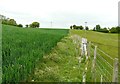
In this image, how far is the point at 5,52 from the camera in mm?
8812

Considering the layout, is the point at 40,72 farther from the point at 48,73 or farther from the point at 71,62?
the point at 71,62

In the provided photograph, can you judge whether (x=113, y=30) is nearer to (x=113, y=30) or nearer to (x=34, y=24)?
(x=113, y=30)

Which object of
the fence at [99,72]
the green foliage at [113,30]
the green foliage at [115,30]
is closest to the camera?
the fence at [99,72]

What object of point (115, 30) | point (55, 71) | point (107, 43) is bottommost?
point (107, 43)

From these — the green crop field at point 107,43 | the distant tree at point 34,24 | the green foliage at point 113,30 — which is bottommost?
the green crop field at point 107,43

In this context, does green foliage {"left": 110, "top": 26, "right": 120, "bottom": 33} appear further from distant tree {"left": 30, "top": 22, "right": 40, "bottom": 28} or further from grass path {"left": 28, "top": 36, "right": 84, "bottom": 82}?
grass path {"left": 28, "top": 36, "right": 84, "bottom": 82}

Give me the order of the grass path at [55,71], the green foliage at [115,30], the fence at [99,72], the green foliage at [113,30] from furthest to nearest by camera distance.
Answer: the green foliage at [113,30]
the green foliage at [115,30]
the grass path at [55,71]
the fence at [99,72]

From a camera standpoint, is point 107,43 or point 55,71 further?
point 107,43

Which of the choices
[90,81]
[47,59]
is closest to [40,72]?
[90,81]

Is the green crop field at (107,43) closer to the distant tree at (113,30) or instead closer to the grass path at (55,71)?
the grass path at (55,71)

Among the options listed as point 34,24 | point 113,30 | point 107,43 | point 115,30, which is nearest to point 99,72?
point 107,43

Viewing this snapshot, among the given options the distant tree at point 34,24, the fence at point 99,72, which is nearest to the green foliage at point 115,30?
the distant tree at point 34,24

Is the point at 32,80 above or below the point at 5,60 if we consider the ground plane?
below

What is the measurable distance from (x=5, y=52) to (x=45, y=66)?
1.82 m
